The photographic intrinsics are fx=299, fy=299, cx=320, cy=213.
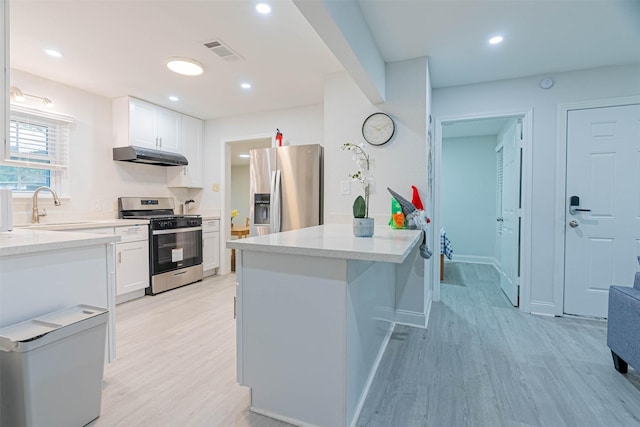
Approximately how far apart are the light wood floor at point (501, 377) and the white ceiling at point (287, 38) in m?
2.36

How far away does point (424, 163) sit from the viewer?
2.65 metres

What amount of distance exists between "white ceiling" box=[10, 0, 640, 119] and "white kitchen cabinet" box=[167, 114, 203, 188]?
114 centimetres

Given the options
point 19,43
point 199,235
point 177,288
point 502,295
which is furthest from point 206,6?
point 502,295

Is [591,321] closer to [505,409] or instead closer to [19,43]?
[505,409]

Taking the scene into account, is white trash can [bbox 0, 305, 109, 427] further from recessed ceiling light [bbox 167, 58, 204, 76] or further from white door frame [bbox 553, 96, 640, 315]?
white door frame [bbox 553, 96, 640, 315]

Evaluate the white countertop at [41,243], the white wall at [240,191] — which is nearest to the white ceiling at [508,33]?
the white countertop at [41,243]

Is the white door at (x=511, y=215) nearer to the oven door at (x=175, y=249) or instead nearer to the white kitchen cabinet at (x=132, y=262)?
the oven door at (x=175, y=249)

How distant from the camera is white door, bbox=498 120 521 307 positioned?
316 centimetres

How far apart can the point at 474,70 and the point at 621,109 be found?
1.34 meters

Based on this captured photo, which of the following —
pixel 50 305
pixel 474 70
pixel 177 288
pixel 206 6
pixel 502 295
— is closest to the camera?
pixel 50 305

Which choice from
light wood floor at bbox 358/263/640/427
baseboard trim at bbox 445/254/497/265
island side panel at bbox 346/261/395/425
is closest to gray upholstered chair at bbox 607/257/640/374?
light wood floor at bbox 358/263/640/427

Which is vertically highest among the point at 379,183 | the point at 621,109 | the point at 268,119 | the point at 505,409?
the point at 268,119

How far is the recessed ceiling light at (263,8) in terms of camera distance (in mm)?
1931

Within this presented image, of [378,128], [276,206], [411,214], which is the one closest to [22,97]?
[276,206]
